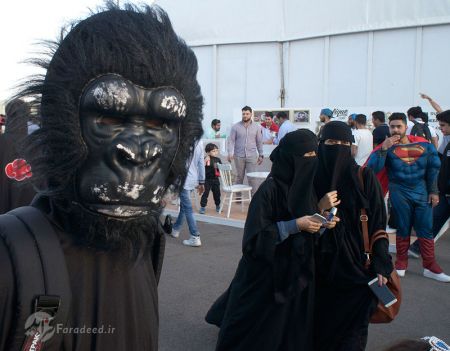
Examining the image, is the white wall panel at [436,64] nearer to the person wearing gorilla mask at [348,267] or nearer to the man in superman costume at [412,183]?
the man in superman costume at [412,183]

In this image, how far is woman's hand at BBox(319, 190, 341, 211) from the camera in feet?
10.2

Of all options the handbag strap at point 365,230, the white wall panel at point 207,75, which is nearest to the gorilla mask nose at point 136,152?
the handbag strap at point 365,230

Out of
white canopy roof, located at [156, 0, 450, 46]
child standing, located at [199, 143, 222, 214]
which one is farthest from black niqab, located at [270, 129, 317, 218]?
white canopy roof, located at [156, 0, 450, 46]

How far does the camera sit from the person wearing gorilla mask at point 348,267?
121 inches

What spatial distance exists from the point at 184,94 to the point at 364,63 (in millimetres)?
15798

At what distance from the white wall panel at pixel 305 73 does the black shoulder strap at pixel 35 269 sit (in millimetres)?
16570

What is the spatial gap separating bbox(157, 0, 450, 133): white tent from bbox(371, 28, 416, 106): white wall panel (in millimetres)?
31

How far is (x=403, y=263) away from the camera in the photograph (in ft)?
18.7

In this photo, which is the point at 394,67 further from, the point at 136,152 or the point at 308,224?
the point at 136,152

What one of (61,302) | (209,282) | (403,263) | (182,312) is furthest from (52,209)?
(403,263)

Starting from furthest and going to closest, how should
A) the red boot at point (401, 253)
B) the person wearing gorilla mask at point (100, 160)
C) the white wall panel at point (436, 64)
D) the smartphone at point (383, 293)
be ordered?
1. the white wall panel at point (436, 64)
2. the red boot at point (401, 253)
3. the smartphone at point (383, 293)
4. the person wearing gorilla mask at point (100, 160)

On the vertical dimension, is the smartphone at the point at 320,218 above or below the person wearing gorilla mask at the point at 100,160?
below

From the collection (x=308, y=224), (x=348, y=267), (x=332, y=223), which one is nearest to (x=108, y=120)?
(x=308, y=224)

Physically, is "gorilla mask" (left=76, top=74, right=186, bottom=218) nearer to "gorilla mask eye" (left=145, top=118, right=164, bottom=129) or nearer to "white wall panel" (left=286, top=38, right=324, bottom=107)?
"gorilla mask eye" (left=145, top=118, right=164, bottom=129)
